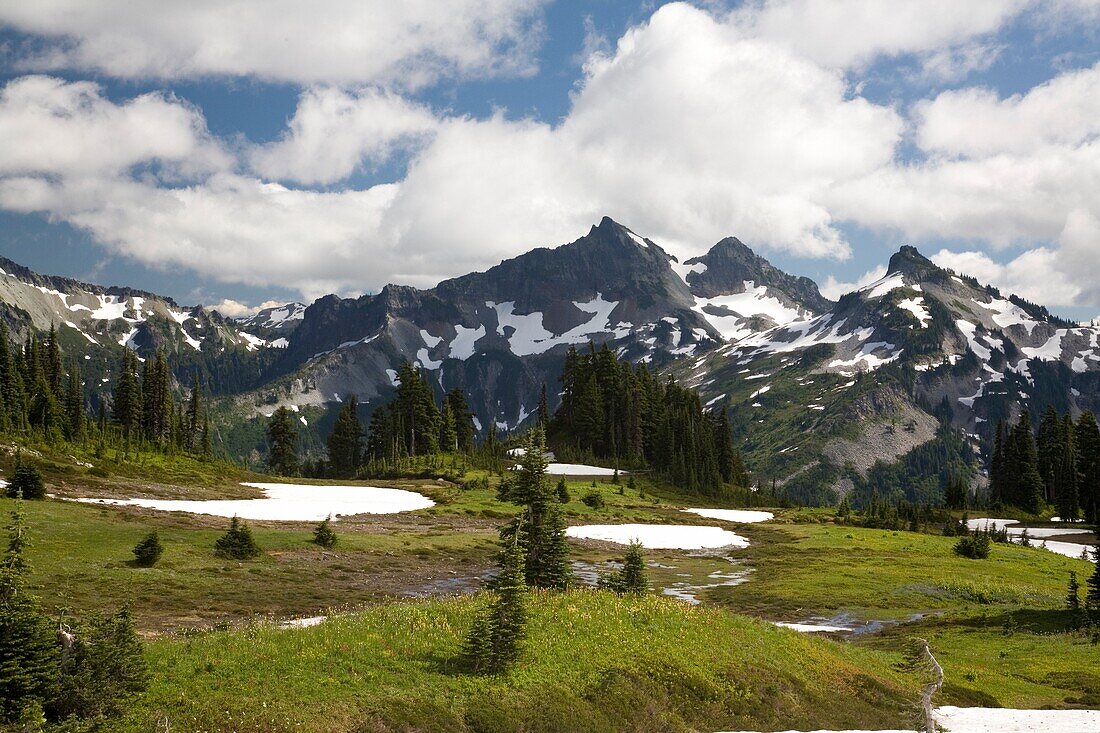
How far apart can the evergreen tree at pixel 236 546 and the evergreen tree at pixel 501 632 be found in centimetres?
3122

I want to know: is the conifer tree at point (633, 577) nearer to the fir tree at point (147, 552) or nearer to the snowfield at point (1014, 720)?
the snowfield at point (1014, 720)

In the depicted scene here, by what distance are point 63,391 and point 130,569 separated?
10138 centimetres

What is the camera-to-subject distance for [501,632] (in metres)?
23.7

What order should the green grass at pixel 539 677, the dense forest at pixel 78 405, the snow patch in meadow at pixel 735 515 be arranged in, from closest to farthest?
1. the green grass at pixel 539 677
2. the dense forest at pixel 78 405
3. the snow patch in meadow at pixel 735 515

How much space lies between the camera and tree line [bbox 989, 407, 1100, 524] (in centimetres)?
12019

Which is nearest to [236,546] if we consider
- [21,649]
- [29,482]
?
[29,482]

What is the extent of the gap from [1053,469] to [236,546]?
14582 cm

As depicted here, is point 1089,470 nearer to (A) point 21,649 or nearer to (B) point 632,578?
(B) point 632,578

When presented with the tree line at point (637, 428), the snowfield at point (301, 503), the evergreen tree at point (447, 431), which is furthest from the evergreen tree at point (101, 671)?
the tree line at point (637, 428)

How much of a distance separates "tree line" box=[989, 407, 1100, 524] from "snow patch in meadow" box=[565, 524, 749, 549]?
6997 cm

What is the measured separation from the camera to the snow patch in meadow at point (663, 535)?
81000 millimetres

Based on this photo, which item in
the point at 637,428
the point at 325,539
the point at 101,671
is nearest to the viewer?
the point at 101,671

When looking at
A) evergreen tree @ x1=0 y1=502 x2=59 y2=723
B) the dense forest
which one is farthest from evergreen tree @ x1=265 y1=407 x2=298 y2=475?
evergreen tree @ x1=0 y1=502 x2=59 y2=723

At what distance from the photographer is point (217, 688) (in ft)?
64.6
